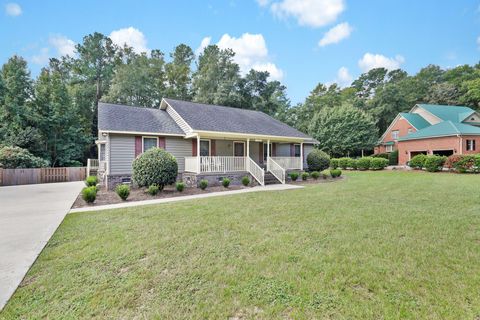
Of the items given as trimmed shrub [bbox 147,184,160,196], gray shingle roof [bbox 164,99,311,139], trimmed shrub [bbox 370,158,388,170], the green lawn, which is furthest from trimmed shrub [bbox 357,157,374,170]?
trimmed shrub [bbox 147,184,160,196]

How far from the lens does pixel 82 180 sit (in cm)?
1728

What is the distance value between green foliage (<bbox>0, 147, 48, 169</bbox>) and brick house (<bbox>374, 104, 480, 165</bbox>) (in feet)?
117

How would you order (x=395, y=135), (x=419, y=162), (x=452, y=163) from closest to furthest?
(x=452, y=163), (x=419, y=162), (x=395, y=135)

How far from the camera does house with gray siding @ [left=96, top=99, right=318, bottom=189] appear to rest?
37.9 ft

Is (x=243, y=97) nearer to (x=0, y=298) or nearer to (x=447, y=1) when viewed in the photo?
(x=447, y=1)

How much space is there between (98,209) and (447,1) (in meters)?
19.6

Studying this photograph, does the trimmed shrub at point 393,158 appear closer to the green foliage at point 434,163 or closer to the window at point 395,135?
the window at point 395,135

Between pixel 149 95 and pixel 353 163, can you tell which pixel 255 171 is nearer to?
pixel 353 163

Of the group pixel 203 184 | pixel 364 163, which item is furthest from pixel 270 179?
pixel 364 163

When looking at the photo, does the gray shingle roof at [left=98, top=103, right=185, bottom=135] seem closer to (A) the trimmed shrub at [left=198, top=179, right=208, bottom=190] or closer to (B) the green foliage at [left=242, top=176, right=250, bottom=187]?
(A) the trimmed shrub at [left=198, top=179, right=208, bottom=190]

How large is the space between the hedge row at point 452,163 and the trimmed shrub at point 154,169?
65.9 feet

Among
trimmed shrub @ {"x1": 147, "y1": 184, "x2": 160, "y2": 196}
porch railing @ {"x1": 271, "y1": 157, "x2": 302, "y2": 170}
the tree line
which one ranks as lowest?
trimmed shrub @ {"x1": 147, "y1": 184, "x2": 160, "y2": 196}

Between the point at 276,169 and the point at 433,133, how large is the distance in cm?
2145

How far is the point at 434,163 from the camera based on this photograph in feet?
60.2
